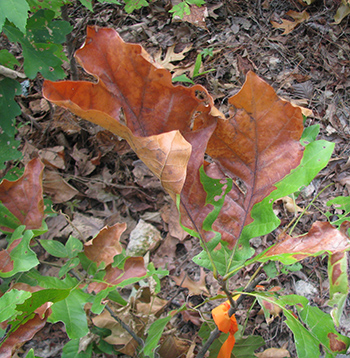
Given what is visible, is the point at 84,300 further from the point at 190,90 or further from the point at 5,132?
the point at 5,132

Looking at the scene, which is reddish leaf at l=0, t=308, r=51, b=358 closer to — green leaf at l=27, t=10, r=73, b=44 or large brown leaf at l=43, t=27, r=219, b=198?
large brown leaf at l=43, t=27, r=219, b=198

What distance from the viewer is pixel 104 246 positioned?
1077 mm

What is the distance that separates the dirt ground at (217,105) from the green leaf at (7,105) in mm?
456

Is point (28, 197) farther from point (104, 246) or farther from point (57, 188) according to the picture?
point (57, 188)

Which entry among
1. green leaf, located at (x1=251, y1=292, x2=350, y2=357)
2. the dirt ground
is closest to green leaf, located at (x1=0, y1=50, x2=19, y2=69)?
the dirt ground

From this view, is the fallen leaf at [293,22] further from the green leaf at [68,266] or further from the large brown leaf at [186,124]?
the green leaf at [68,266]

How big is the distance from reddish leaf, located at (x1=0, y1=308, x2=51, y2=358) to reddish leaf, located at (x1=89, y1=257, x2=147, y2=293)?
0.21 metres

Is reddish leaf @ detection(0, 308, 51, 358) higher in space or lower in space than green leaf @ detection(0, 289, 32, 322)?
lower

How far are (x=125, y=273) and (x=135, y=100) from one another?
26.4 inches

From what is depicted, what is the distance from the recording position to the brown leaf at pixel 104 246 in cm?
107

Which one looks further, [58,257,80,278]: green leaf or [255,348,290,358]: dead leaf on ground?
[255,348,290,358]: dead leaf on ground

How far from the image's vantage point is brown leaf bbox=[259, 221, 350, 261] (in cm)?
60

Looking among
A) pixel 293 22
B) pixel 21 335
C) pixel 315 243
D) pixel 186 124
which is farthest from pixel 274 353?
pixel 293 22

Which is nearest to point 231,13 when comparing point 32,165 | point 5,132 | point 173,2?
point 173,2
